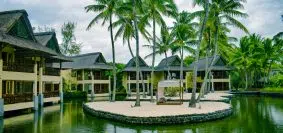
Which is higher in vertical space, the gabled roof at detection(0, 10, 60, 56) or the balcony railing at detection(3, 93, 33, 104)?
the gabled roof at detection(0, 10, 60, 56)

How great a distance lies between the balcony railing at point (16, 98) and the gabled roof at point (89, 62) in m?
27.0

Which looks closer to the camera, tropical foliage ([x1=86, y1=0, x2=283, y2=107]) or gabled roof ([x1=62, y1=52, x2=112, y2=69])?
tropical foliage ([x1=86, y1=0, x2=283, y2=107])

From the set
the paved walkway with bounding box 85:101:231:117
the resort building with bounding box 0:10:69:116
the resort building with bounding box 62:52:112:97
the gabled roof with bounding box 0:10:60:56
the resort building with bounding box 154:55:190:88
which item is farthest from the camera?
the resort building with bounding box 154:55:190:88

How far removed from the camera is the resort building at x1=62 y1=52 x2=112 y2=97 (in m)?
55.3

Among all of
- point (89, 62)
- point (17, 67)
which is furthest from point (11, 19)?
point (89, 62)

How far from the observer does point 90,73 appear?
56438 mm

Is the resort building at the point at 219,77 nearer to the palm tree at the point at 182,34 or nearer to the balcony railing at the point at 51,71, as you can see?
the palm tree at the point at 182,34

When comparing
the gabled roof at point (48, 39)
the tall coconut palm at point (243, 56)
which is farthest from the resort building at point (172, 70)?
the gabled roof at point (48, 39)

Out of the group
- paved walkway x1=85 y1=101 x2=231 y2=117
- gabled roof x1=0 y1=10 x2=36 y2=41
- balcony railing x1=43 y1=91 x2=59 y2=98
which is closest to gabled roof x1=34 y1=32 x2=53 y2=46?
balcony railing x1=43 y1=91 x2=59 y2=98

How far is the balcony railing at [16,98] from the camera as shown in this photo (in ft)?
78.6

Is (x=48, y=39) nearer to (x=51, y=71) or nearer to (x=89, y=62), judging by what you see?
(x=51, y=71)

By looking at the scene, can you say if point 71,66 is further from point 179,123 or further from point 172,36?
point 179,123

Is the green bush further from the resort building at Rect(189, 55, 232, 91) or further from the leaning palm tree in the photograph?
the resort building at Rect(189, 55, 232, 91)

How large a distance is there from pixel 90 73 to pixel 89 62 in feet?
6.13
